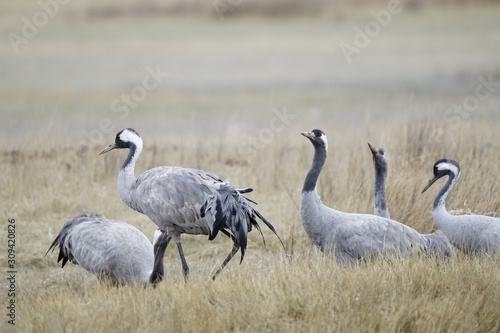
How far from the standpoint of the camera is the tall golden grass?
17.1ft

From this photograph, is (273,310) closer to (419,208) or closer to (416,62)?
(419,208)

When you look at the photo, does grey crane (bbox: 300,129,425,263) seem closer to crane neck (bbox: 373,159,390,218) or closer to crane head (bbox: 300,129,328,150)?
crane head (bbox: 300,129,328,150)

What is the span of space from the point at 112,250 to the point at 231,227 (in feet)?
2.82

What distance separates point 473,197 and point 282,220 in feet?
5.45

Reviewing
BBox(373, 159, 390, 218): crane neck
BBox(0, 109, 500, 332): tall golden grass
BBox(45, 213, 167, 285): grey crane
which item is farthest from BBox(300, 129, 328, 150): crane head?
BBox(45, 213, 167, 285): grey crane

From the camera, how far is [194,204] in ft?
21.2

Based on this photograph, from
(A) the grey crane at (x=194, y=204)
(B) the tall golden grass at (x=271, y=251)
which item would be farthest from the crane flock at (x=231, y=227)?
(B) the tall golden grass at (x=271, y=251)

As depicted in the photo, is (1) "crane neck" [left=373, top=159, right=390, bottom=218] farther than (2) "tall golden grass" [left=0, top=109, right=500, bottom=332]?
Yes

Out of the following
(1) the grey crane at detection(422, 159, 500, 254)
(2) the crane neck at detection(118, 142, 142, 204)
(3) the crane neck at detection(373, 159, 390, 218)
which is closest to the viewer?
(1) the grey crane at detection(422, 159, 500, 254)

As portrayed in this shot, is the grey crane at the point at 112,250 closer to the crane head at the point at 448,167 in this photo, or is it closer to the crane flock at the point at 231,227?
the crane flock at the point at 231,227

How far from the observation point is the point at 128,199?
690cm

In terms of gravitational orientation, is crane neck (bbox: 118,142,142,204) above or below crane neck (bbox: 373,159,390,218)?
below

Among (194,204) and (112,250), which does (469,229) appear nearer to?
(194,204)

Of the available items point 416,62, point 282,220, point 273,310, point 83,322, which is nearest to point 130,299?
point 83,322
